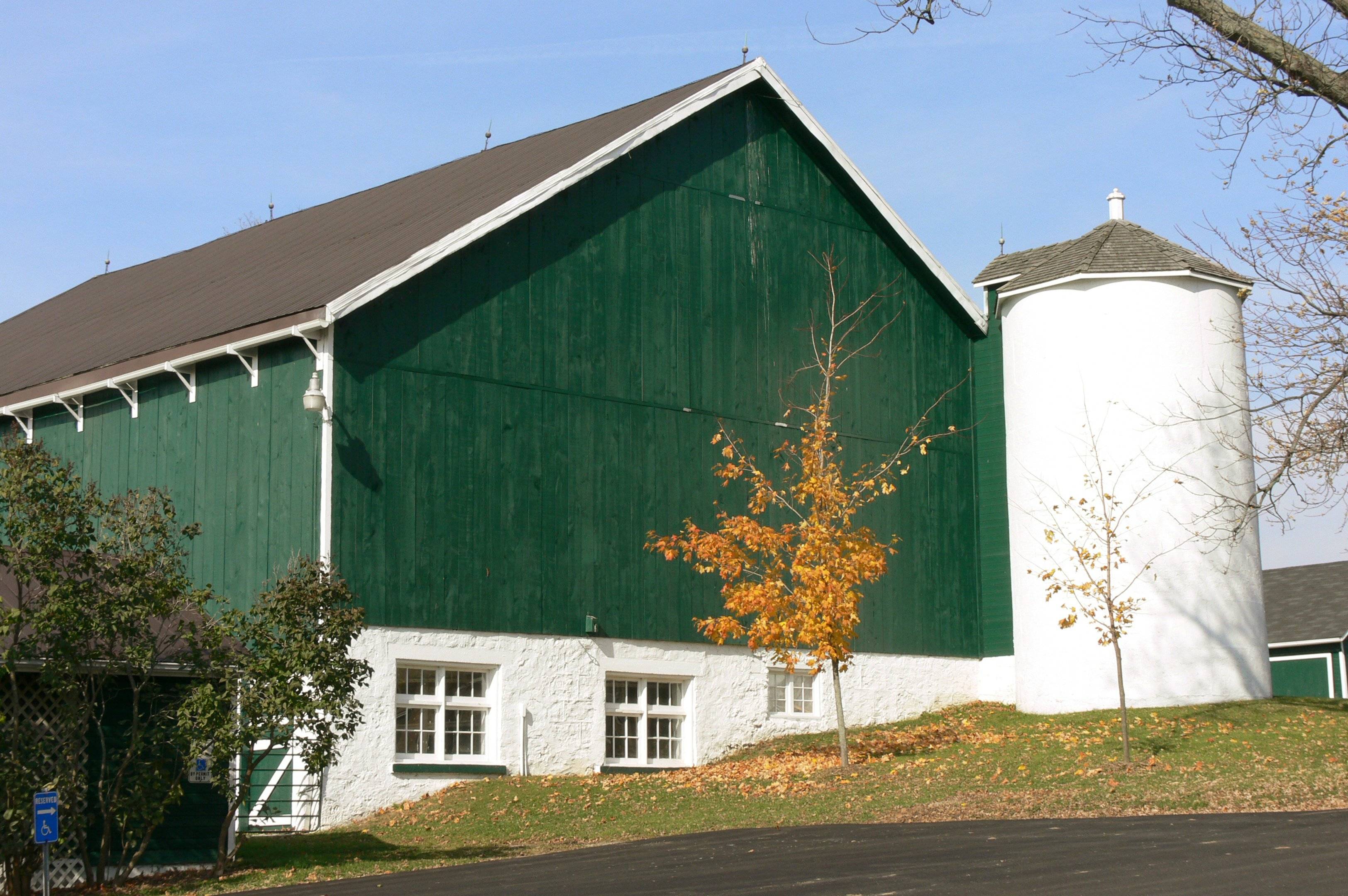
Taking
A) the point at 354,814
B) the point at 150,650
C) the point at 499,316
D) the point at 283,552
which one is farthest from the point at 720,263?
the point at 150,650

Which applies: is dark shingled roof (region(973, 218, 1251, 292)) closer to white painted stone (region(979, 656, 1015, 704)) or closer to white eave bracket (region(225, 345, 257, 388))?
white painted stone (region(979, 656, 1015, 704))

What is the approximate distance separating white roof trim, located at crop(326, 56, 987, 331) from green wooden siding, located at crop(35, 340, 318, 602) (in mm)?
1511

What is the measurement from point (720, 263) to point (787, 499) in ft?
13.9

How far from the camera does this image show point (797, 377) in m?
28.5

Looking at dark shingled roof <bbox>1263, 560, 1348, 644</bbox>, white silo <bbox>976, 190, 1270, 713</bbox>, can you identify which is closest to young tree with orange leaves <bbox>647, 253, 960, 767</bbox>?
white silo <bbox>976, 190, 1270, 713</bbox>

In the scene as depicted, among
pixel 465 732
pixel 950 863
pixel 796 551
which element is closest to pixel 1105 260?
pixel 796 551

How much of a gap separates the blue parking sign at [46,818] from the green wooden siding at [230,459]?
7067mm

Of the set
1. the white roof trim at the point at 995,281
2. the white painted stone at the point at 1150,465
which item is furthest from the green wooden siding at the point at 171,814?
the white roof trim at the point at 995,281

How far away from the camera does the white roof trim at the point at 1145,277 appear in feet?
91.2

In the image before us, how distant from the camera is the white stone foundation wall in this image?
21969mm

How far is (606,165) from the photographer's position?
85.2 feet

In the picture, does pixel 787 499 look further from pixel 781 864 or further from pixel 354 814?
pixel 781 864

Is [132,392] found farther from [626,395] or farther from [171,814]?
[171,814]

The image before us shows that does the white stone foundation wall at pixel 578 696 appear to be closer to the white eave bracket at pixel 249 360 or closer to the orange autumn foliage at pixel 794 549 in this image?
the orange autumn foliage at pixel 794 549
